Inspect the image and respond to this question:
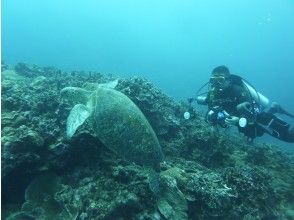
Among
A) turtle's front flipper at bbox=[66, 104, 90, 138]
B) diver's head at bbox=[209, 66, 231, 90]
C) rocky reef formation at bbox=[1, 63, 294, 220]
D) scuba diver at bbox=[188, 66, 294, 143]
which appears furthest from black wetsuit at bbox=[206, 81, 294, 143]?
turtle's front flipper at bbox=[66, 104, 90, 138]

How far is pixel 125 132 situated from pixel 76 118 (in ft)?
2.38

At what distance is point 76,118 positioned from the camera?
4184 mm

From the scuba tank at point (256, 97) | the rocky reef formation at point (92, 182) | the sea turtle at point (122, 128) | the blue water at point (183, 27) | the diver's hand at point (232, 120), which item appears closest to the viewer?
the rocky reef formation at point (92, 182)

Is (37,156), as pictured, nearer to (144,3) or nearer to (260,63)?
(260,63)

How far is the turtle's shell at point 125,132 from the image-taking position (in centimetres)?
419

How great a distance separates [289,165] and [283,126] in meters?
1.14

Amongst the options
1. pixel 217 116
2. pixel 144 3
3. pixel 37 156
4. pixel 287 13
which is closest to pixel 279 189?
pixel 217 116

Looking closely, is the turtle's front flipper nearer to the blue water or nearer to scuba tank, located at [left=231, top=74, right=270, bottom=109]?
scuba tank, located at [left=231, top=74, right=270, bottom=109]

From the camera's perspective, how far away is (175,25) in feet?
555

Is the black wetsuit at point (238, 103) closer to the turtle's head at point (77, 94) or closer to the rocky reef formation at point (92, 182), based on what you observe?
the rocky reef formation at point (92, 182)

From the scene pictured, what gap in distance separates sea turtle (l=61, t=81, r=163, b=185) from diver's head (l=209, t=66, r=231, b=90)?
12.5 feet

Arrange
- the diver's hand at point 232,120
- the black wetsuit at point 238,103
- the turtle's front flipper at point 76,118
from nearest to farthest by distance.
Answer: the turtle's front flipper at point 76,118, the diver's hand at point 232,120, the black wetsuit at point 238,103

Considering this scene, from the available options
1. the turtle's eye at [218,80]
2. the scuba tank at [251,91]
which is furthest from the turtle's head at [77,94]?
the scuba tank at [251,91]

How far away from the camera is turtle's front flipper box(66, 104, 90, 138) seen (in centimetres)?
404
